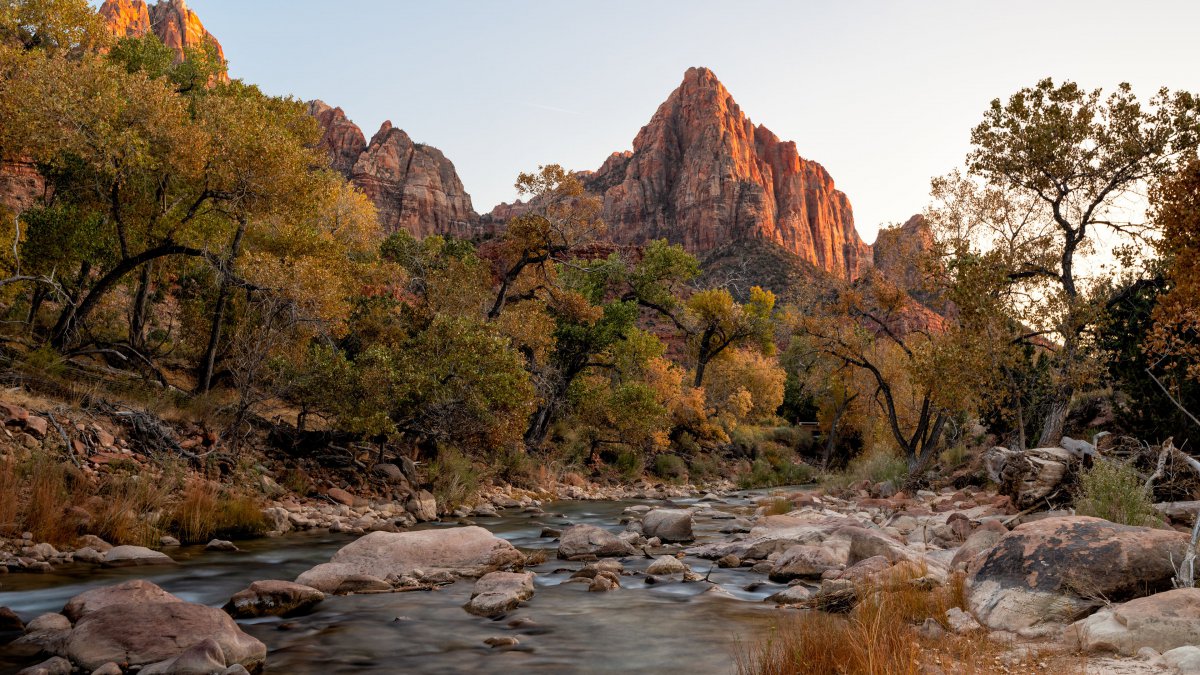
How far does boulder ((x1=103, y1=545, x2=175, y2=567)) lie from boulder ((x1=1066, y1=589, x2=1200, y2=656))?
10.9 m

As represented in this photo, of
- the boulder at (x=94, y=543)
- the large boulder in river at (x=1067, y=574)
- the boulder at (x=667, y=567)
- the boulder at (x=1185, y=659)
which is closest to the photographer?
the boulder at (x=1185, y=659)

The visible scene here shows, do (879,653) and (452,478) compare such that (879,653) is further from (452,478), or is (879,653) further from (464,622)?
(452,478)

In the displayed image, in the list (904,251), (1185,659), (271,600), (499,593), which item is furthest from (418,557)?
(904,251)

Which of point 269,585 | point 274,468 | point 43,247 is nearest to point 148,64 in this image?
point 43,247

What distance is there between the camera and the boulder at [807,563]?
10.2 m

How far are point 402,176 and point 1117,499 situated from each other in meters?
133

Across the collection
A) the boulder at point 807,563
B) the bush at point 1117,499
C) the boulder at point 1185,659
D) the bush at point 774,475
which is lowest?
the bush at point 774,475

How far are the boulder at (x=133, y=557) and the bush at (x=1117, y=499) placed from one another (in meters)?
12.7

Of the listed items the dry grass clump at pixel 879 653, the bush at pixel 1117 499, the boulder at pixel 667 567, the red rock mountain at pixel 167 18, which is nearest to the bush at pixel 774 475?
the boulder at pixel 667 567

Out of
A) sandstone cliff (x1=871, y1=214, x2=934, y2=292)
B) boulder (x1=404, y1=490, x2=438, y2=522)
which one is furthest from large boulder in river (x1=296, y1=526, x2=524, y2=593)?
sandstone cliff (x1=871, y1=214, x2=934, y2=292)

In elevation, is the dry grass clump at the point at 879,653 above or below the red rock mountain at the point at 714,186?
below

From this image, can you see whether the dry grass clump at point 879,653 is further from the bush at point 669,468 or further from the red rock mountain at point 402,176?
the red rock mountain at point 402,176

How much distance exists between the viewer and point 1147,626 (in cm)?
526

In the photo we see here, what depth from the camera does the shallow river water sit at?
628 centimetres
